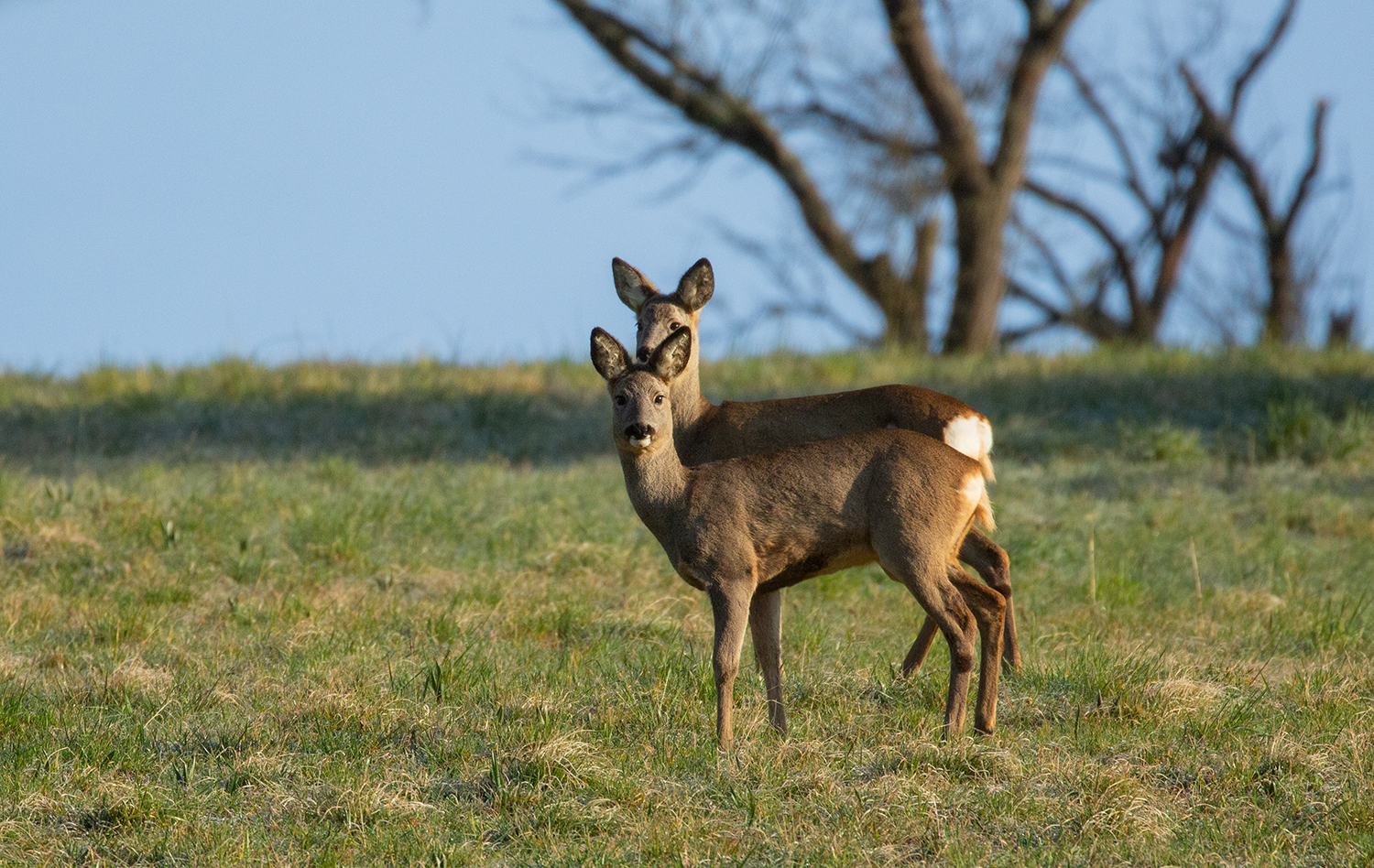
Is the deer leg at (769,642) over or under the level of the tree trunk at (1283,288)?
under

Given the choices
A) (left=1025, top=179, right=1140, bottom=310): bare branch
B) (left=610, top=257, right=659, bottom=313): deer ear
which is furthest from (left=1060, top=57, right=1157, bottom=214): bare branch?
(left=610, top=257, right=659, bottom=313): deer ear

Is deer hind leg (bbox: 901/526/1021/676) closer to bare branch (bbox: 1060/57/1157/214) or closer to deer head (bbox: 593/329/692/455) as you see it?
deer head (bbox: 593/329/692/455)

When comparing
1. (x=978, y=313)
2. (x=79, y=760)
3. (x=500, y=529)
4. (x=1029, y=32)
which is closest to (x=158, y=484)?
(x=500, y=529)

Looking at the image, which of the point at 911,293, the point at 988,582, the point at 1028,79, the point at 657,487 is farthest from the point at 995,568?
the point at 911,293

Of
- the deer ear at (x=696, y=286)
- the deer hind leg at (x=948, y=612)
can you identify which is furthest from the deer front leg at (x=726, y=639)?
the deer ear at (x=696, y=286)

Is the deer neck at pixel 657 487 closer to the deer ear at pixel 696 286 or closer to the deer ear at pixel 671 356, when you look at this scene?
the deer ear at pixel 671 356

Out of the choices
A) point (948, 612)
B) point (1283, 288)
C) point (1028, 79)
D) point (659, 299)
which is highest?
point (1028, 79)

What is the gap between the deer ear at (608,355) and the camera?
15.4 ft

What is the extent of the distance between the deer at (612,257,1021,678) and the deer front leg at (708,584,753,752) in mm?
1157

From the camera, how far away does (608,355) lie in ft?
15.5

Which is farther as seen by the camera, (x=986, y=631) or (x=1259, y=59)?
(x=1259, y=59)

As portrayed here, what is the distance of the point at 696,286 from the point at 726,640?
229 centimetres

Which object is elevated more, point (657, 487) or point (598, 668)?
point (657, 487)

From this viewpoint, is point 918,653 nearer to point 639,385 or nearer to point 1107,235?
point 639,385
